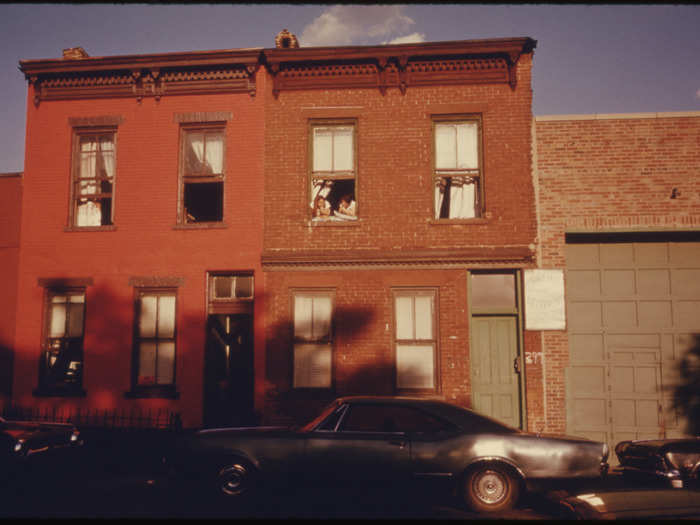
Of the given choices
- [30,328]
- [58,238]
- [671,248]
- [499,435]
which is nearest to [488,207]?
[671,248]

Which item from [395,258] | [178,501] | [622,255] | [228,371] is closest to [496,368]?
[395,258]

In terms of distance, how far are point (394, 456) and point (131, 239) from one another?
737 cm

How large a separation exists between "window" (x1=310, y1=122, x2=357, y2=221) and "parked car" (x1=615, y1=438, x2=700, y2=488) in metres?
6.49

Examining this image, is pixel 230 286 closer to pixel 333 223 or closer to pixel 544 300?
pixel 333 223

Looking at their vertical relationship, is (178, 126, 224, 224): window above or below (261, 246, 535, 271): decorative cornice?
above

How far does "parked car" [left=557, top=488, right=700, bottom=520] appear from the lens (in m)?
4.23

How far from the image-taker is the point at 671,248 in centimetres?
1128

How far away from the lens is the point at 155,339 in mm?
11680

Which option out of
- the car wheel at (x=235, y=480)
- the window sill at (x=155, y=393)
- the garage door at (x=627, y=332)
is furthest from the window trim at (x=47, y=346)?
the garage door at (x=627, y=332)

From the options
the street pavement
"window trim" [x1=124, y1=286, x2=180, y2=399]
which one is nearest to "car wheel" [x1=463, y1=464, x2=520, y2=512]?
the street pavement

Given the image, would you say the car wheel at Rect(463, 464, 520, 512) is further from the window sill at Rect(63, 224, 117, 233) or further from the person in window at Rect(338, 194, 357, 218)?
the window sill at Rect(63, 224, 117, 233)

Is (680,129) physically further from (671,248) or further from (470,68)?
(470,68)

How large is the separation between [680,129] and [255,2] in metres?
9.43

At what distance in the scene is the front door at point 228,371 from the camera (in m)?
11.4
